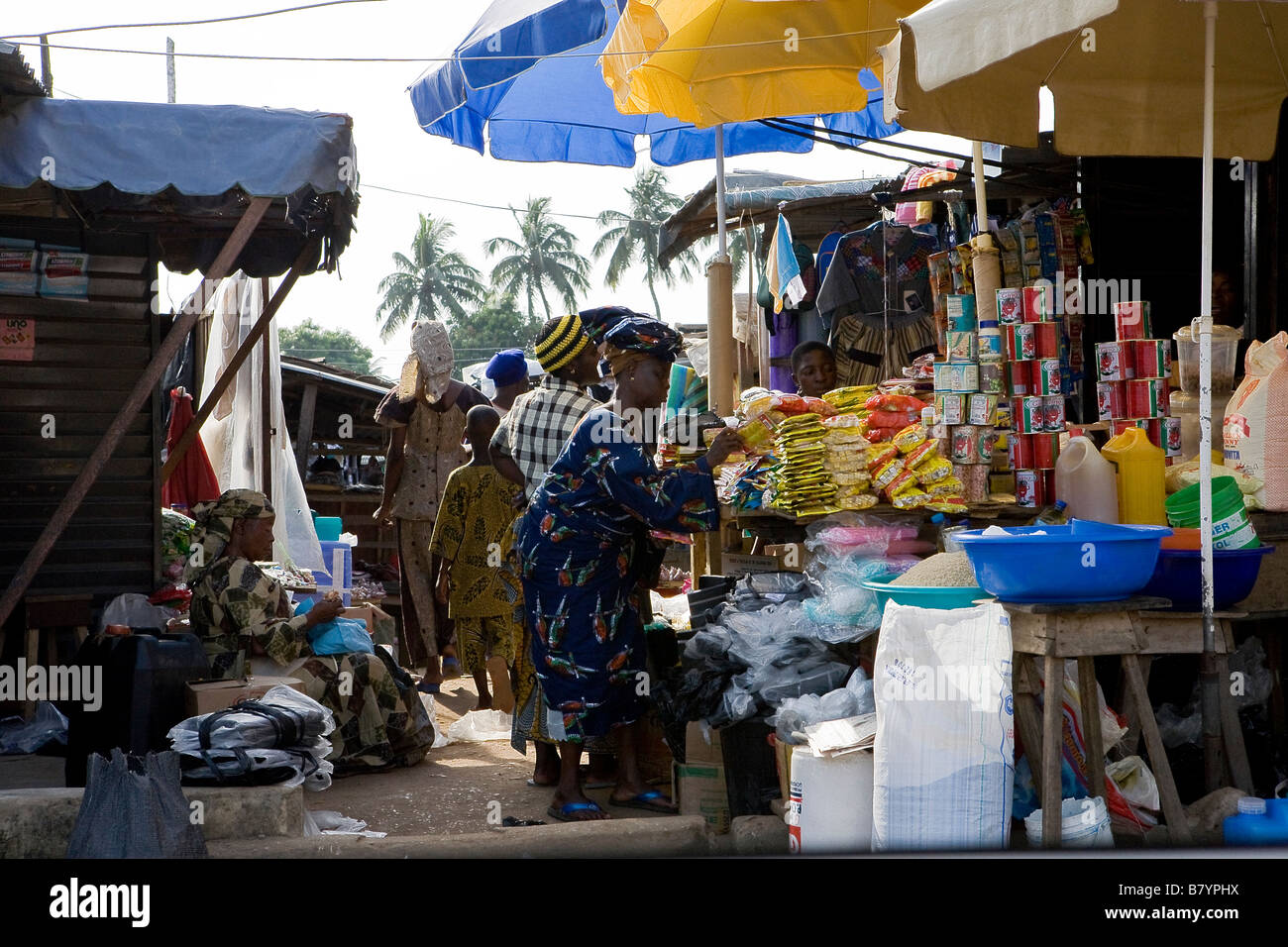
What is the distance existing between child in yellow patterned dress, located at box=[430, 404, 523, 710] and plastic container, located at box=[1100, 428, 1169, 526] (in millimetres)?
3083

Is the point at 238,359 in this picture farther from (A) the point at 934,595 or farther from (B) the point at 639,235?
(B) the point at 639,235

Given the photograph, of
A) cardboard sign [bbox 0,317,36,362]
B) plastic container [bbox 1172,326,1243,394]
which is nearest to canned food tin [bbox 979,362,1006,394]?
plastic container [bbox 1172,326,1243,394]

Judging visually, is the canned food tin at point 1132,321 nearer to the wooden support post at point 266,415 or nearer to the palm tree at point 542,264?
the wooden support post at point 266,415

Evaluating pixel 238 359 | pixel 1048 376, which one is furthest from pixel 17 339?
pixel 1048 376

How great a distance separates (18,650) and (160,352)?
5.68 ft

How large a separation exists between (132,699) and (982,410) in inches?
129

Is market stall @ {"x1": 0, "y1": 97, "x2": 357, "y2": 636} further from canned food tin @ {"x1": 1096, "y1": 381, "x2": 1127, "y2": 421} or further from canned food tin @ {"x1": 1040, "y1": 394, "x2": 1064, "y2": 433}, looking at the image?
canned food tin @ {"x1": 1096, "y1": 381, "x2": 1127, "y2": 421}

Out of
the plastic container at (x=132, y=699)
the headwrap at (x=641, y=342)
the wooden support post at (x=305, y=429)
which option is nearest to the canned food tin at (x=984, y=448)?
the headwrap at (x=641, y=342)

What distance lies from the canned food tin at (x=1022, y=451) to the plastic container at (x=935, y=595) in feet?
2.80

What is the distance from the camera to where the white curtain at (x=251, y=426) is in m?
8.91

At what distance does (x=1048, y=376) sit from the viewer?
4523mm
